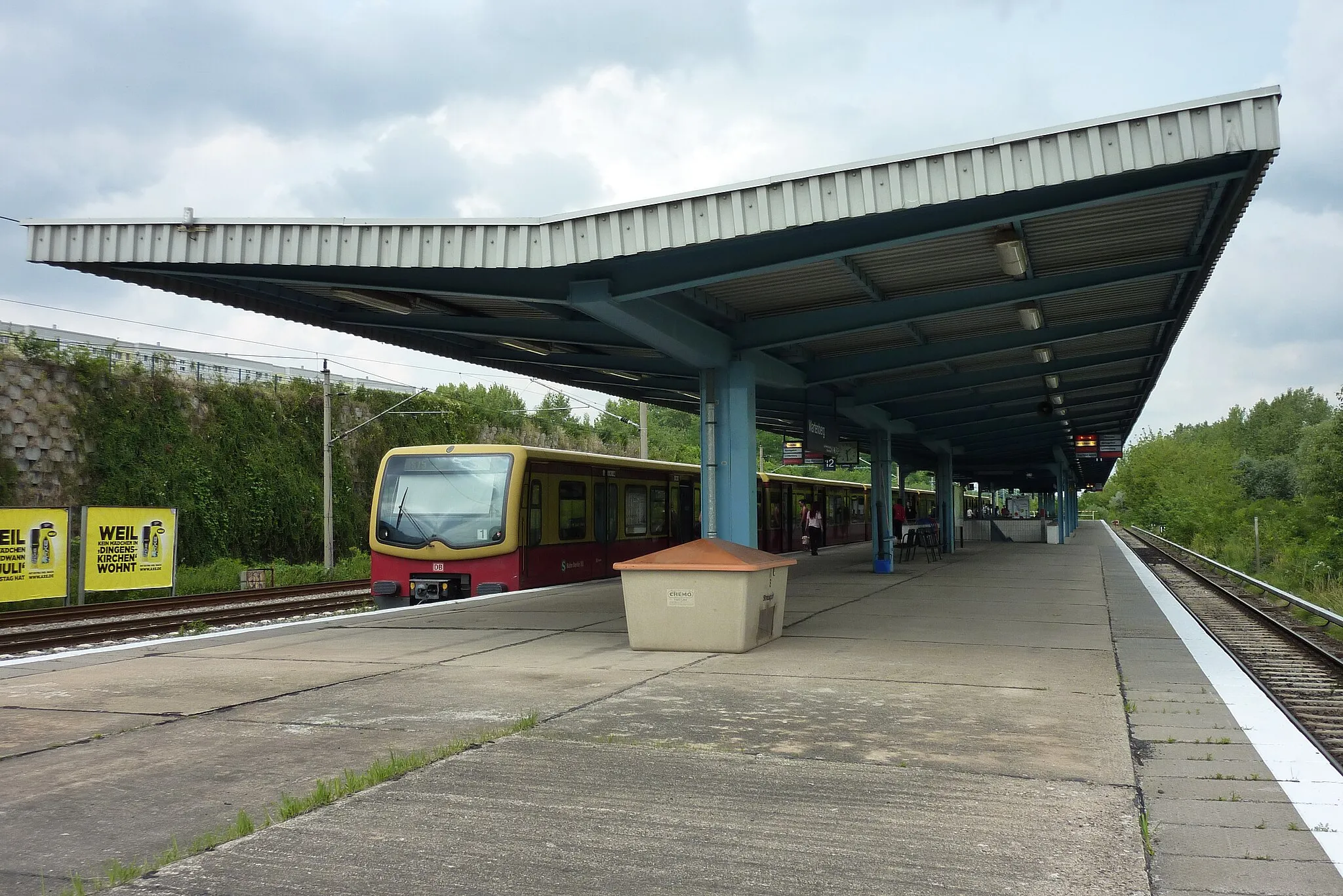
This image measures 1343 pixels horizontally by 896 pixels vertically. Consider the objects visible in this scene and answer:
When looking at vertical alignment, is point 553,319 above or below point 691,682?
above

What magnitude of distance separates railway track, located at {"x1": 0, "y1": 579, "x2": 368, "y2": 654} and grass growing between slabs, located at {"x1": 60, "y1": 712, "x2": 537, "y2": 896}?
392 inches

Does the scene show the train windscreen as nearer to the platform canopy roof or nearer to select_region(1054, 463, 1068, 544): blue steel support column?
the platform canopy roof

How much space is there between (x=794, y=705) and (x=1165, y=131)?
4.90 meters

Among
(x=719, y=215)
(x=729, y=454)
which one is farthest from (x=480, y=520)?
(x=719, y=215)

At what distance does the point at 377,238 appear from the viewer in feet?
32.8

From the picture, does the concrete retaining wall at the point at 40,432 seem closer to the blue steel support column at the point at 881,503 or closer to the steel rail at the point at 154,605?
the steel rail at the point at 154,605

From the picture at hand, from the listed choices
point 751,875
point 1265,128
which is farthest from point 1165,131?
point 751,875

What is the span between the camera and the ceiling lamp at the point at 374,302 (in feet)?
38.0

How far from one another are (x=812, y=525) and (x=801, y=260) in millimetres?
21587

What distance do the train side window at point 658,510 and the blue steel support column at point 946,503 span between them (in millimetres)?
12500

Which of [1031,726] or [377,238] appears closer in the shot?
[1031,726]

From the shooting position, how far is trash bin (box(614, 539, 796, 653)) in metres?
9.55

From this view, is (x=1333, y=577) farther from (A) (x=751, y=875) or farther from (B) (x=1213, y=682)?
(A) (x=751, y=875)

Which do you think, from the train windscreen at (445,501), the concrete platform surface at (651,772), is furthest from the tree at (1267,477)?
the concrete platform surface at (651,772)
